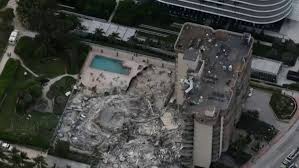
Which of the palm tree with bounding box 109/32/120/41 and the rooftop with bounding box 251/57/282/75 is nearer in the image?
the rooftop with bounding box 251/57/282/75

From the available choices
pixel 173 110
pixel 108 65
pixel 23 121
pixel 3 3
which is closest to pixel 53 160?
pixel 23 121

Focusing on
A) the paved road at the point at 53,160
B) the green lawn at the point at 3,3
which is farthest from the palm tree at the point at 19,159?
the green lawn at the point at 3,3

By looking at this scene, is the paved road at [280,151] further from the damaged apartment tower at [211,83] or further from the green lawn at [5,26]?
the green lawn at [5,26]

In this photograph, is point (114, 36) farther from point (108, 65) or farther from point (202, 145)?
point (202, 145)

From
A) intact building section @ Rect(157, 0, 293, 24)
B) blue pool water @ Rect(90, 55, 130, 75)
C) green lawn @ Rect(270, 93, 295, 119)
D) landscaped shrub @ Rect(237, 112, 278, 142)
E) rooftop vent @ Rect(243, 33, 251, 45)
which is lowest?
blue pool water @ Rect(90, 55, 130, 75)

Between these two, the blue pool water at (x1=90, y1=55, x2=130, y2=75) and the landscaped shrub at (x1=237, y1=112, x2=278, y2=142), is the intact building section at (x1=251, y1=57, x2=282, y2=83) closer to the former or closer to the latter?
the landscaped shrub at (x1=237, y1=112, x2=278, y2=142)

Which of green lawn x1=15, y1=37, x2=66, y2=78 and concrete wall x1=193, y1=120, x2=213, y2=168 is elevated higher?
concrete wall x1=193, y1=120, x2=213, y2=168

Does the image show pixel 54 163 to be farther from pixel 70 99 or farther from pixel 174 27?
pixel 174 27

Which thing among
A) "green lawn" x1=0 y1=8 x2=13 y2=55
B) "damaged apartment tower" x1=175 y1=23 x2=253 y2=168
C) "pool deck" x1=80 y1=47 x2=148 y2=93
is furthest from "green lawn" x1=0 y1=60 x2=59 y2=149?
"damaged apartment tower" x1=175 y1=23 x2=253 y2=168
